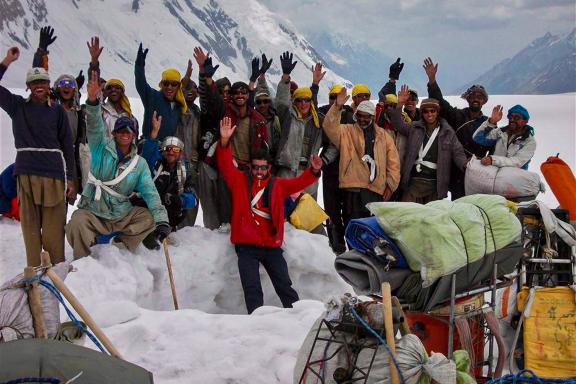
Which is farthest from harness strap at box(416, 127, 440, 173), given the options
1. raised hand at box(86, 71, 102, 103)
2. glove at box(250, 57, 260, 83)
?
raised hand at box(86, 71, 102, 103)

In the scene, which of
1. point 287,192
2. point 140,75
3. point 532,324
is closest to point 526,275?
point 532,324

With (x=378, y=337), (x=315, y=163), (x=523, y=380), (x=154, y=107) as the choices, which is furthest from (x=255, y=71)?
(x=523, y=380)

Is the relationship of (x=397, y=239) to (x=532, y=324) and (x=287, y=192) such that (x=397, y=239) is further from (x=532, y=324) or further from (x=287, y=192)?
(x=287, y=192)

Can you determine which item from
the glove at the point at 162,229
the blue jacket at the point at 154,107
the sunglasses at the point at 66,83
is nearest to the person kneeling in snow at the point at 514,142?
the glove at the point at 162,229

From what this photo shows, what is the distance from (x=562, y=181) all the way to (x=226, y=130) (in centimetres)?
318

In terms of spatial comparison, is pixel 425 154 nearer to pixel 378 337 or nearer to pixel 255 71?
pixel 255 71

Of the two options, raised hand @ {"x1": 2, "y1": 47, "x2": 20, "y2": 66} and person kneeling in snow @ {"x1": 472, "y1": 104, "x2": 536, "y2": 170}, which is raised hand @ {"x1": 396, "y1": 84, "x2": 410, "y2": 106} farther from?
raised hand @ {"x1": 2, "y1": 47, "x2": 20, "y2": 66}

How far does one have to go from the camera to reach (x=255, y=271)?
6.32 m

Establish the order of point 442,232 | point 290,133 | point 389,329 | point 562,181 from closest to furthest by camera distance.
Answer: point 389,329
point 442,232
point 562,181
point 290,133

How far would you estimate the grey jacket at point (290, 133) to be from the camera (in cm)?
711

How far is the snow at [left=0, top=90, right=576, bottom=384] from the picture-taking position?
4324mm

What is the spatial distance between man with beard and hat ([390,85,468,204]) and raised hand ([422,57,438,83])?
373 millimetres

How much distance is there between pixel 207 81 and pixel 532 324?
384cm

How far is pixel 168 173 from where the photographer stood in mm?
6352
